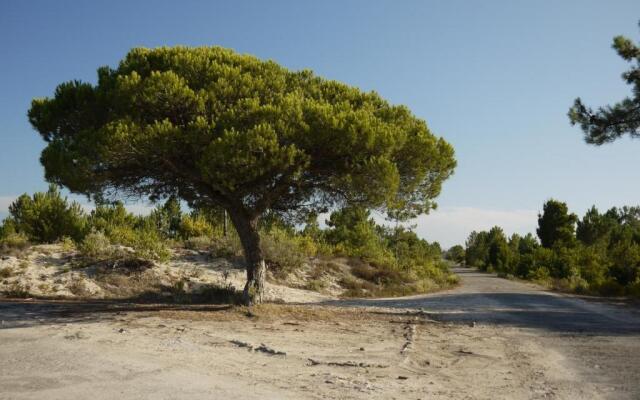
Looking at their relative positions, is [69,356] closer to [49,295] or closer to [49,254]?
[49,295]

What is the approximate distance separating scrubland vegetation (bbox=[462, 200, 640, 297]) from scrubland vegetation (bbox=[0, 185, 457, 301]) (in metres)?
9.84

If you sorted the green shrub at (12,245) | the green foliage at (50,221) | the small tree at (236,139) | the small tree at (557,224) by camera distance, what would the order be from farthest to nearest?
the small tree at (557,224), the green foliage at (50,221), the green shrub at (12,245), the small tree at (236,139)

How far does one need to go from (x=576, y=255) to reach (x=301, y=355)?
130 ft

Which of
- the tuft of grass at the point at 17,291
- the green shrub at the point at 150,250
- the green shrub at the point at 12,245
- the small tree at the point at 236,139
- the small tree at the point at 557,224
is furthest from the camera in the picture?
the small tree at the point at 557,224

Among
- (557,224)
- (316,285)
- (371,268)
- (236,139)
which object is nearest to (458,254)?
(557,224)

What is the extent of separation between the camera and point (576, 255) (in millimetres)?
40688

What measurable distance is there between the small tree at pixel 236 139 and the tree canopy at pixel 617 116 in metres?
6.17

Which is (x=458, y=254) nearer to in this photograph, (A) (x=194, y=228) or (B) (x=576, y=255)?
(B) (x=576, y=255)

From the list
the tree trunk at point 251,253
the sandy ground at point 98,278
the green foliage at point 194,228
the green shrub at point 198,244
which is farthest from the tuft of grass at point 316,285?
the tree trunk at point 251,253

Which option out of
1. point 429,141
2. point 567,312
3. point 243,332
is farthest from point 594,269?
point 243,332

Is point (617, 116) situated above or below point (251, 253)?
above

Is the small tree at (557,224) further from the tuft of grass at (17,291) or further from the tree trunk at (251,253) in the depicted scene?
the tuft of grass at (17,291)

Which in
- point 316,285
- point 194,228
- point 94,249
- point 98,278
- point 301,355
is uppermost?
point 194,228

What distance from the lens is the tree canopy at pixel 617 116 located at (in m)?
16.2
